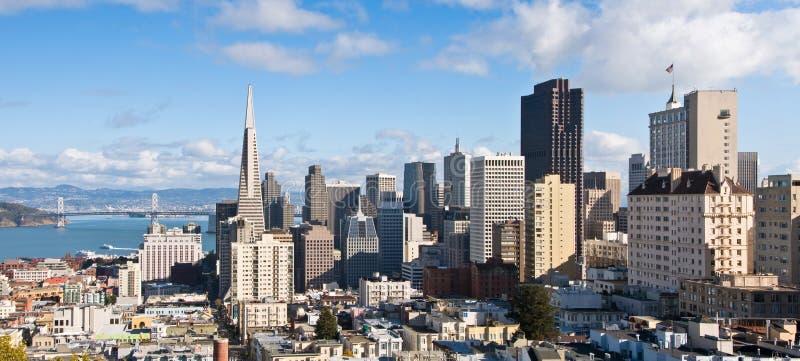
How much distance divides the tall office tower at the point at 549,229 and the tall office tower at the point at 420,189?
96.5 metres

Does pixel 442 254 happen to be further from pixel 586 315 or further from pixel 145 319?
pixel 586 315

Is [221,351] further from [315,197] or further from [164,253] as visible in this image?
[315,197]

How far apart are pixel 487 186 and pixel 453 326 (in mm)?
63140

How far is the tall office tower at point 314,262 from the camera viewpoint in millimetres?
125500

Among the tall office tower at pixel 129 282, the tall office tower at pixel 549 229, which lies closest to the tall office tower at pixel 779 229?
the tall office tower at pixel 549 229

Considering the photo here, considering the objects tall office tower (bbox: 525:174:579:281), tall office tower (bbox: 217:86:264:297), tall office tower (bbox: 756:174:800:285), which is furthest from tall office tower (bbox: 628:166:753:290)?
tall office tower (bbox: 217:86:264:297)

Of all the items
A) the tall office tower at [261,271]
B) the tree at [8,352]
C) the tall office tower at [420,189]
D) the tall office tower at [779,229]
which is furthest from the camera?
the tall office tower at [420,189]

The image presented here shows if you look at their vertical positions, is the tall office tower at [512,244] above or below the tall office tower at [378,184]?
below

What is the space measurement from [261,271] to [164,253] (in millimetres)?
58128

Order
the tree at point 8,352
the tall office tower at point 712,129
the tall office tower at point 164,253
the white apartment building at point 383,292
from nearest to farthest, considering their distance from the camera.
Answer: the tree at point 8,352 < the tall office tower at point 712,129 < the white apartment building at point 383,292 < the tall office tower at point 164,253

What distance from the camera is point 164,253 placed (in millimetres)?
144875

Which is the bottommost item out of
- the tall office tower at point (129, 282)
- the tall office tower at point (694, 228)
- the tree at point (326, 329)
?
the tall office tower at point (129, 282)

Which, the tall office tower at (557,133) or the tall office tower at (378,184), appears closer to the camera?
the tall office tower at (557,133)

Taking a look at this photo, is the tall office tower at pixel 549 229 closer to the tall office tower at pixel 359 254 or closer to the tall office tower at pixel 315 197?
the tall office tower at pixel 359 254
